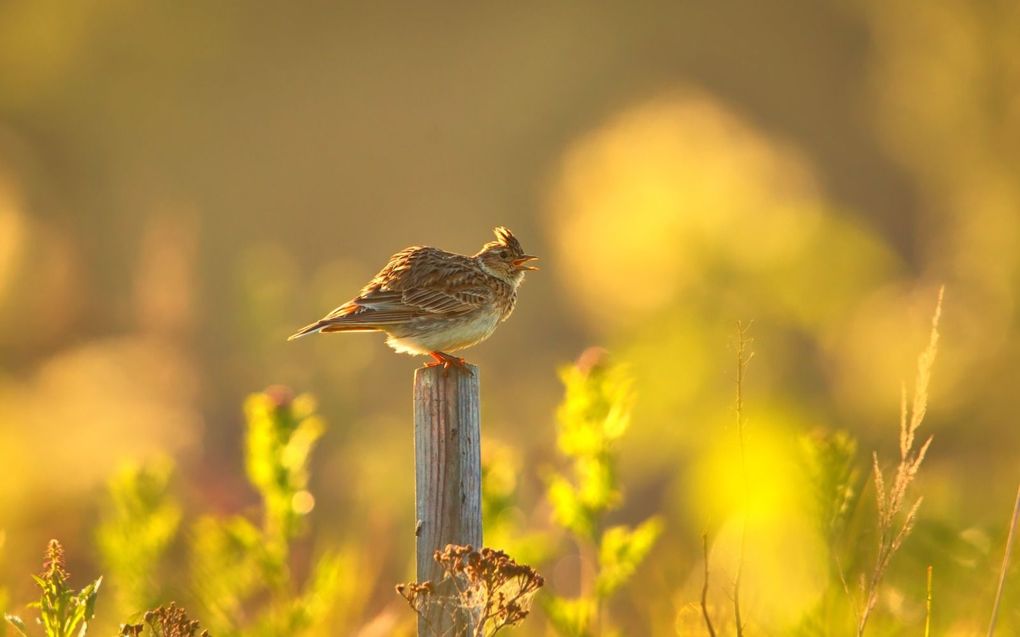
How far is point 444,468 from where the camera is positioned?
4.05m

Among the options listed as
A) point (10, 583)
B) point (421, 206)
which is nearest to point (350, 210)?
point (421, 206)

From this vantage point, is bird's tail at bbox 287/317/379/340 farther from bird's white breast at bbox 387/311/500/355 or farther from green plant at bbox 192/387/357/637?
green plant at bbox 192/387/357/637

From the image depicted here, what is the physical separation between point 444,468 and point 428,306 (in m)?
1.40

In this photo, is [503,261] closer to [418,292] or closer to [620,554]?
[418,292]

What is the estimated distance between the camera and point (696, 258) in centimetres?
1069

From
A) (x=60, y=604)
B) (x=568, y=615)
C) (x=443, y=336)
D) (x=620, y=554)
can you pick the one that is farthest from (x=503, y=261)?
(x=60, y=604)

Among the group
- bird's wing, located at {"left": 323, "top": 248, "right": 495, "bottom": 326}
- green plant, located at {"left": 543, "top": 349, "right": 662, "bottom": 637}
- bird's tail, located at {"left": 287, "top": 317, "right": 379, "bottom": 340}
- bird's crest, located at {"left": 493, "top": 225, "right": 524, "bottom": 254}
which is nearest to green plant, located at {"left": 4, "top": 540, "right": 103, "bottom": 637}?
bird's tail, located at {"left": 287, "top": 317, "right": 379, "bottom": 340}

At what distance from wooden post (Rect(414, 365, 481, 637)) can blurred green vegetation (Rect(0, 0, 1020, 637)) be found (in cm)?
120

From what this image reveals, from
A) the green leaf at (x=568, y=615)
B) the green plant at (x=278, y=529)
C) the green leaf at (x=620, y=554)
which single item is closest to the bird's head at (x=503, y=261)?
the green plant at (x=278, y=529)

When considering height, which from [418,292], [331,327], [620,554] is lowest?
[620,554]

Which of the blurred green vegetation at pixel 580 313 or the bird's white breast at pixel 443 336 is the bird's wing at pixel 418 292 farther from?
the blurred green vegetation at pixel 580 313

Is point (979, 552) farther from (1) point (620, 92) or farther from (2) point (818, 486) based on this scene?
(1) point (620, 92)

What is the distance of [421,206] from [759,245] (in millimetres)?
15401

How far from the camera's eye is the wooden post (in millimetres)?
4031
